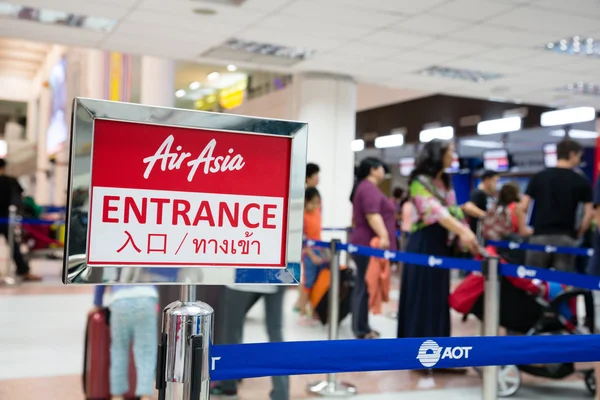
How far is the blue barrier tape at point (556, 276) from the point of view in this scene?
8.79 feet

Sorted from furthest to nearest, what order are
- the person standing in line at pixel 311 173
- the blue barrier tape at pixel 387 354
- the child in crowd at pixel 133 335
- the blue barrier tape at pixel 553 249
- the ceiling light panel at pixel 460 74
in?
the ceiling light panel at pixel 460 74, the person standing in line at pixel 311 173, the blue barrier tape at pixel 553 249, the child in crowd at pixel 133 335, the blue barrier tape at pixel 387 354

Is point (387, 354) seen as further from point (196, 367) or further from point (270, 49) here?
point (270, 49)

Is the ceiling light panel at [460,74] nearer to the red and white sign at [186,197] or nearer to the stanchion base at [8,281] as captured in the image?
the stanchion base at [8,281]

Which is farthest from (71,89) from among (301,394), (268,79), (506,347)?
(506,347)

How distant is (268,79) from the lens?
42.5 feet

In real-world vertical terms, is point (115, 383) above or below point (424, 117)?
below

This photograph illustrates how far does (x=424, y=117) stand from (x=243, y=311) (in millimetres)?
11570

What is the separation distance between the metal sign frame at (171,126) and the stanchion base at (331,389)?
2.60 m

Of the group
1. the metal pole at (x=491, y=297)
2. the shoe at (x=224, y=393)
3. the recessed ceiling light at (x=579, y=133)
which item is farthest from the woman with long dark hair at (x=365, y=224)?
the recessed ceiling light at (x=579, y=133)

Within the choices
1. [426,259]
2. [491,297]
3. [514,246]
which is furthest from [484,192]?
[491,297]

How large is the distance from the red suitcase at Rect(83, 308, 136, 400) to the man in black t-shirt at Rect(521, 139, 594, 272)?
3.41 meters

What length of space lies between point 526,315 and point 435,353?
2.75 m

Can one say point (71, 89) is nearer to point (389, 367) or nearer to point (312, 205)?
point (312, 205)

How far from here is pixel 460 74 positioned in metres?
9.61
